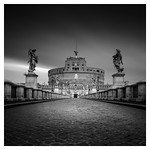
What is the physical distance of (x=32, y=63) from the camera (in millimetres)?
26188

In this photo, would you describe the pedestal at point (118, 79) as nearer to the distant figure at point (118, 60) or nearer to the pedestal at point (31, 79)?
the distant figure at point (118, 60)

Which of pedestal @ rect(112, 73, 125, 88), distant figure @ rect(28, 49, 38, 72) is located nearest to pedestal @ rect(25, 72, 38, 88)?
distant figure @ rect(28, 49, 38, 72)

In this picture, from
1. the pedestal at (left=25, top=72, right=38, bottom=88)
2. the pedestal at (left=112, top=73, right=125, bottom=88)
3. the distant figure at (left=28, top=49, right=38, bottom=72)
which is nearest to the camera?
the pedestal at (left=112, top=73, right=125, bottom=88)

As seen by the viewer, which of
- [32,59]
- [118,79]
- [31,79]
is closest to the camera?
[118,79]

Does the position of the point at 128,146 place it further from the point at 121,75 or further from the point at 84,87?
the point at 84,87

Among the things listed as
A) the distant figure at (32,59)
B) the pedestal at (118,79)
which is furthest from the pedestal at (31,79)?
the pedestal at (118,79)

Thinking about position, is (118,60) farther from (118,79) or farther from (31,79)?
(31,79)

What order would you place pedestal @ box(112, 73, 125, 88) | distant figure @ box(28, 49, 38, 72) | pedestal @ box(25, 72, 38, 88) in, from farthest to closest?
1. distant figure @ box(28, 49, 38, 72)
2. pedestal @ box(25, 72, 38, 88)
3. pedestal @ box(112, 73, 125, 88)

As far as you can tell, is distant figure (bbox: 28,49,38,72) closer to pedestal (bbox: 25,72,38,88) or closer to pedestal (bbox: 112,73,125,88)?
Result: pedestal (bbox: 25,72,38,88)

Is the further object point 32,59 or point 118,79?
point 32,59

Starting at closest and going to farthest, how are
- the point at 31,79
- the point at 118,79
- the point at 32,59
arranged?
the point at 118,79
the point at 31,79
the point at 32,59

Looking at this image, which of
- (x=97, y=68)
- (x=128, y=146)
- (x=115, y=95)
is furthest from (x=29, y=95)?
(x=97, y=68)

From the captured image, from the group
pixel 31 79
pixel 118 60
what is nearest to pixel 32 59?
pixel 31 79

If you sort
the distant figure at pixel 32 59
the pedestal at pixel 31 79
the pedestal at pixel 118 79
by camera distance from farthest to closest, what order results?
the distant figure at pixel 32 59, the pedestal at pixel 31 79, the pedestal at pixel 118 79
